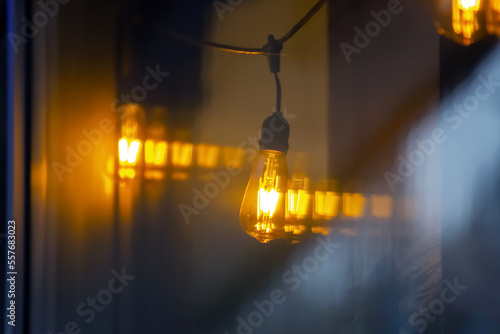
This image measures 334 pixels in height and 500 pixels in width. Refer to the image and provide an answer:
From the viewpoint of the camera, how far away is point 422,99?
0.72m

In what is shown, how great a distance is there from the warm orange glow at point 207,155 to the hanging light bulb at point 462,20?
485 mm

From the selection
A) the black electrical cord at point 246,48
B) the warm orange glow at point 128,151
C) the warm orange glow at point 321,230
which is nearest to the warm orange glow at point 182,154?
the warm orange glow at point 128,151

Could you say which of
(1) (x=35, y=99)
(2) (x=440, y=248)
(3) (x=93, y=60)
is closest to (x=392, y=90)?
(2) (x=440, y=248)

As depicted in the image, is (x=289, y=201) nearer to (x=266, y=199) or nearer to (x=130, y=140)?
(x=266, y=199)

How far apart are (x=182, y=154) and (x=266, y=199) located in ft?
0.94

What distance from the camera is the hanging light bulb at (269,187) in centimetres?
78

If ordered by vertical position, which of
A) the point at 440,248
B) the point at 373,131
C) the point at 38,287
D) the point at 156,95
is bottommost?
the point at 38,287

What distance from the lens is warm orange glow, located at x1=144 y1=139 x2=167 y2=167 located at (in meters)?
1.03

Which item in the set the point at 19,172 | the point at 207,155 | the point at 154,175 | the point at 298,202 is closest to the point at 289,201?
the point at 298,202

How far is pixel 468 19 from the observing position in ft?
2.22

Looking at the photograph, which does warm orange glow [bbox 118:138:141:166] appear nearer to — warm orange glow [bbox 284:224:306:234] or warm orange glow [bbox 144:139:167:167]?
warm orange glow [bbox 144:139:167:167]

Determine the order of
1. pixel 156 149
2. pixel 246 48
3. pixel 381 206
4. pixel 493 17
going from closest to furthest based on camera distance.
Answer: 1. pixel 493 17
2. pixel 381 206
3. pixel 246 48
4. pixel 156 149

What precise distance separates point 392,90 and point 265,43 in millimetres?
284

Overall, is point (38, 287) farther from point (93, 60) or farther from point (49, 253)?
point (93, 60)
